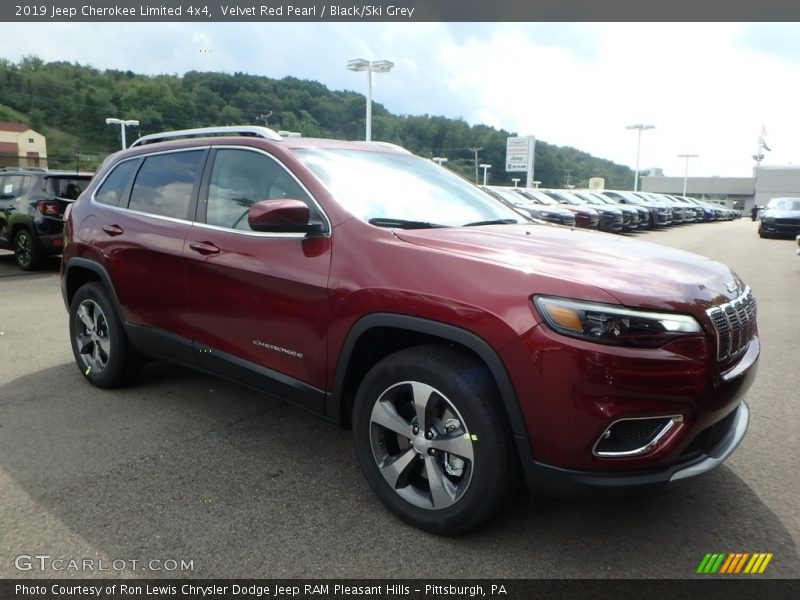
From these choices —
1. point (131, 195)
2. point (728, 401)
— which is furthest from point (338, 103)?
point (728, 401)

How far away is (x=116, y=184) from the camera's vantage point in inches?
177

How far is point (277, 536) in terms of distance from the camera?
2.60m

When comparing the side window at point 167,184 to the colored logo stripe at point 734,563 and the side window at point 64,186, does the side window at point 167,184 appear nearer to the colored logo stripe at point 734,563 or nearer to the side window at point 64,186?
the colored logo stripe at point 734,563

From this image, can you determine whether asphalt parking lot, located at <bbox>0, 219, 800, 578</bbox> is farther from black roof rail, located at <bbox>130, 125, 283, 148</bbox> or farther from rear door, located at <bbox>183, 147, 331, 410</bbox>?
black roof rail, located at <bbox>130, 125, 283, 148</bbox>

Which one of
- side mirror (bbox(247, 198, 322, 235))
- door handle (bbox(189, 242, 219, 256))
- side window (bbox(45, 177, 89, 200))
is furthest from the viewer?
side window (bbox(45, 177, 89, 200))

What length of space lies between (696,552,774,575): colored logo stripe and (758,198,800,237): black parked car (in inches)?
839

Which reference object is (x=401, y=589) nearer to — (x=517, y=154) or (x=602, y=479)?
(x=602, y=479)

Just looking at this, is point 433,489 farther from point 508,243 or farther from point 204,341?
point 204,341

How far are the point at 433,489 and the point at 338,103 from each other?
38401 mm

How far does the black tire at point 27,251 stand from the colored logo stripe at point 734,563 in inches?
419

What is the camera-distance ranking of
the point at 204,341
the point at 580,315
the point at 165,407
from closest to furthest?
the point at 580,315 → the point at 204,341 → the point at 165,407

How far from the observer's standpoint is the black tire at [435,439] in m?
2.38

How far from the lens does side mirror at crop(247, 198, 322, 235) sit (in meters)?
2.81

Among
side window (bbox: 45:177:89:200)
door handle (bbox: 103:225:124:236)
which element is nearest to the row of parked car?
side window (bbox: 45:177:89:200)
